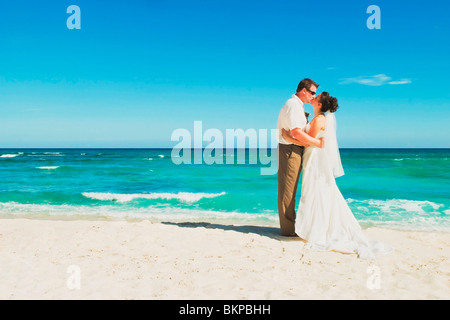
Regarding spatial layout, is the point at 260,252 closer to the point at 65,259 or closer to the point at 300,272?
the point at 300,272

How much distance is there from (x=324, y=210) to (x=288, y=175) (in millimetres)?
805

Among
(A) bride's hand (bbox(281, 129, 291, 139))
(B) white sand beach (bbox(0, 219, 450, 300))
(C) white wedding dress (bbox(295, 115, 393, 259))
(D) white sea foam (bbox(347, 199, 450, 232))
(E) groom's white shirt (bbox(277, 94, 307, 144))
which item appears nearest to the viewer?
(B) white sand beach (bbox(0, 219, 450, 300))

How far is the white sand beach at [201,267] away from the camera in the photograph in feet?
12.1

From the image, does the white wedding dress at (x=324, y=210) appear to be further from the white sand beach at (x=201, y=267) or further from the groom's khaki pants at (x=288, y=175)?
the white sand beach at (x=201, y=267)

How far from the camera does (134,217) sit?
1012 centimetres

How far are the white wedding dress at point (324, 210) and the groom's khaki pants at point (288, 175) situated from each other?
7.4 inches

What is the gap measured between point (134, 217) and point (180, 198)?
14.4 feet

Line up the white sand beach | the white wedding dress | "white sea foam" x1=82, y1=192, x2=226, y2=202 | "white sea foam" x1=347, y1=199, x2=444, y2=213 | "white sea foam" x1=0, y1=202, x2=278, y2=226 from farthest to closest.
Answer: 1. "white sea foam" x1=82, y1=192, x2=226, y2=202
2. "white sea foam" x1=347, y1=199, x2=444, y2=213
3. "white sea foam" x1=0, y1=202, x2=278, y2=226
4. the white wedding dress
5. the white sand beach

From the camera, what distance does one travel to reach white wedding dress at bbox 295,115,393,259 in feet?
17.7

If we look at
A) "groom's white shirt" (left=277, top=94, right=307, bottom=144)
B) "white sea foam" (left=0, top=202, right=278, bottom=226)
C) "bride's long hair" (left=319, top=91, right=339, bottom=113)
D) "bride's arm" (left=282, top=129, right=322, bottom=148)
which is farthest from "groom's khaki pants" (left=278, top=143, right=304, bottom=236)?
"white sea foam" (left=0, top=202, right=278, bottom=226)

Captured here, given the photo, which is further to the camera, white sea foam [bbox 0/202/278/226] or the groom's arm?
white sea foam [bbox 0/202/278/226]

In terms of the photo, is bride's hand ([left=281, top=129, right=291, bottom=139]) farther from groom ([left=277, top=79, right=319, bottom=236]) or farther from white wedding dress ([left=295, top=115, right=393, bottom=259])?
white wedding dress ([left=295, top=115, right=393, bottom=259])

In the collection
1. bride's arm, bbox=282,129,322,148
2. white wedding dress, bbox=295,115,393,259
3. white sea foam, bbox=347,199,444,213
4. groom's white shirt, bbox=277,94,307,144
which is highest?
groom's white shirt, bbox=277,94,307,144

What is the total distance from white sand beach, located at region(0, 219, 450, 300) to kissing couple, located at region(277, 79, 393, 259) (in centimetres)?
40
